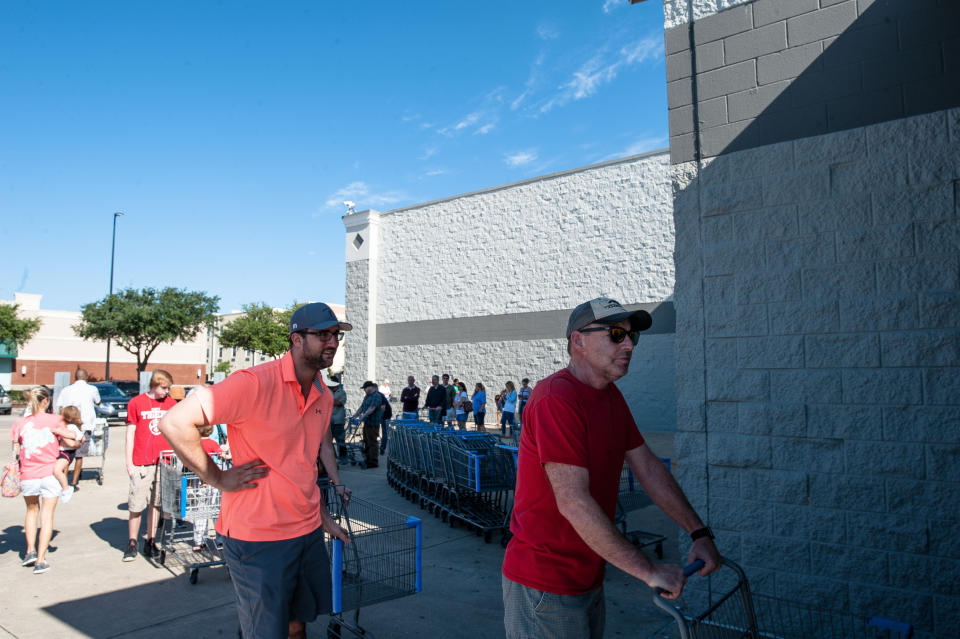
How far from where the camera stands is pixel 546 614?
2248 millimetres

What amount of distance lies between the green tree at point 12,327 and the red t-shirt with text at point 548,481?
46.8 meters

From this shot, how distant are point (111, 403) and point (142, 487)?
19.1m

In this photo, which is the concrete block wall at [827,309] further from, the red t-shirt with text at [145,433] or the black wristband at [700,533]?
the red t-shirt with text at [145,433]

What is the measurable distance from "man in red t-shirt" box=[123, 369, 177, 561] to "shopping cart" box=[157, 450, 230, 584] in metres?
0.14

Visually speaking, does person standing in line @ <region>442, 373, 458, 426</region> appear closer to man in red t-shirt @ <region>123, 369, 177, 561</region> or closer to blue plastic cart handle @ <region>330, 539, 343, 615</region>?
man in red t-shirt @ <region>123, 369, 177, 561</region>

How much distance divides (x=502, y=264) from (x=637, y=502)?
16822 millimetres

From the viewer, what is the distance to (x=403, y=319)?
25.6 metres

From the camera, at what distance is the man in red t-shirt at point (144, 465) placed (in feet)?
21.3

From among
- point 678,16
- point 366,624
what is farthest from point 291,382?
point 678,16

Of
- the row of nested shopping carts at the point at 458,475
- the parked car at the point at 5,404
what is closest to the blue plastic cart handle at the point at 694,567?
the row of nested shopping carts at the point at 458,475

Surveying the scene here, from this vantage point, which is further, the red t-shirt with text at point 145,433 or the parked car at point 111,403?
the parked car at point 111,403

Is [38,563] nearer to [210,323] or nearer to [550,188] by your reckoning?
[550,188]

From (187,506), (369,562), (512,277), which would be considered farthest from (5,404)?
(369,562)

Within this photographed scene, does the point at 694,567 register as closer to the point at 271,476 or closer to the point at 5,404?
the point at 271,476
